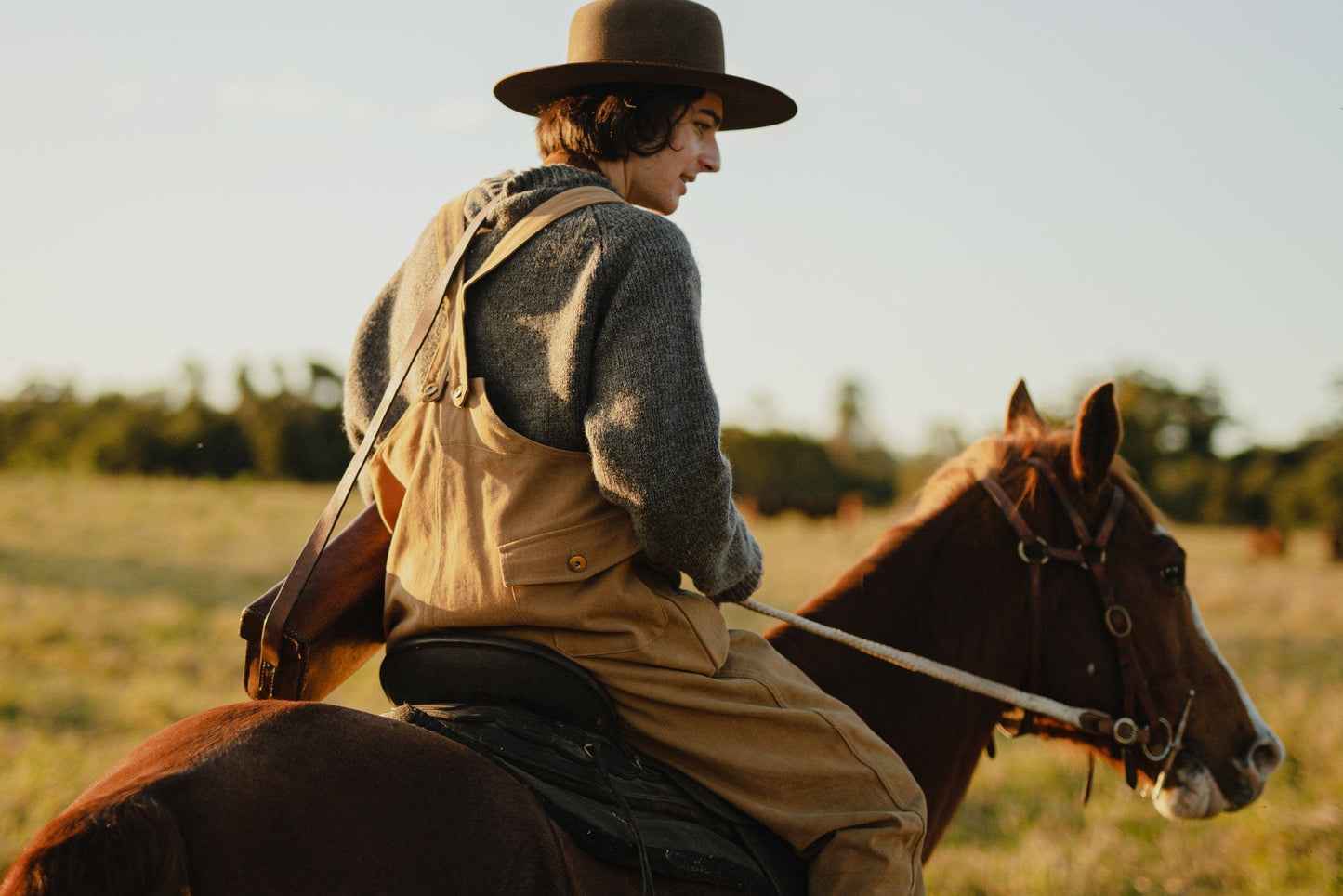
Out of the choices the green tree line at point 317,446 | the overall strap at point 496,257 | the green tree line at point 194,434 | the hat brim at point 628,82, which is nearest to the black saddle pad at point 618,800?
the overall strap at point 496,257

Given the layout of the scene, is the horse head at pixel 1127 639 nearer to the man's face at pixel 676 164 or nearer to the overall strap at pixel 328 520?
the man's face at pixel 676 164

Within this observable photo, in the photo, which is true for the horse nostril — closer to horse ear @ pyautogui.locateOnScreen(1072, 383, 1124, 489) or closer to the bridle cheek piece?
the bridle cheek piece

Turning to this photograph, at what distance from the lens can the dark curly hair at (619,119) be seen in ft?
8.00

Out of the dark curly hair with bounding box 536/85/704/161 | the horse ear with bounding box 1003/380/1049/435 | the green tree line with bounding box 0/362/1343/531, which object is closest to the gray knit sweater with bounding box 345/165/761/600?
the dark curly hair with bounding box 536/85/704/161

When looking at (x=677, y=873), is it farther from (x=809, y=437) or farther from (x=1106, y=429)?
(x=809, y=437)

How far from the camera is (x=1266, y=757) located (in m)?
3.12

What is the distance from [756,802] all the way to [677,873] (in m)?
0.27

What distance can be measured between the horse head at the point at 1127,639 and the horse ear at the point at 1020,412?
40cm

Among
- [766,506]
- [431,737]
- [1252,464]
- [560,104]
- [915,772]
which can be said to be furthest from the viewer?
[1252,464]

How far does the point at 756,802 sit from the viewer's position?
2.20 meters

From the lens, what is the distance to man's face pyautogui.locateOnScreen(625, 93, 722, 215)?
8.13ft

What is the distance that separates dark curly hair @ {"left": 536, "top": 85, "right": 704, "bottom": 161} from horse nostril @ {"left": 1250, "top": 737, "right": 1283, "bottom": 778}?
2.53 m

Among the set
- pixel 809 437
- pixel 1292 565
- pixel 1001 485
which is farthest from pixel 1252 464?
pixel 1001 485

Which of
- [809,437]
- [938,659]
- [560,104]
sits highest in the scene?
[560,104]
